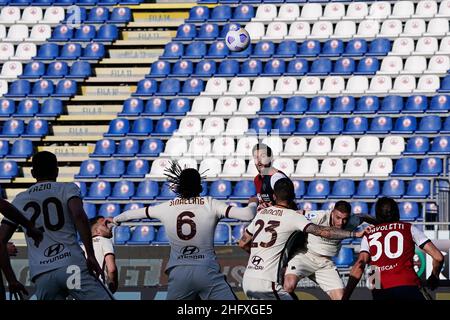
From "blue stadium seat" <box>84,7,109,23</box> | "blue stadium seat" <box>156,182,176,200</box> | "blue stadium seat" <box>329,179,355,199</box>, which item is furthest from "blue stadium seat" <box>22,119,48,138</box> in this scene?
"blue stadium seat" <box>329,179,355,199</box>

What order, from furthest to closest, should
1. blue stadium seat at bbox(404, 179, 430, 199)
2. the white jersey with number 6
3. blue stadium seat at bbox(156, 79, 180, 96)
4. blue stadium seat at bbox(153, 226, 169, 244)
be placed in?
blue stadium seat at bbox(156, 79, 180, 96)
blue stadium seat at bbox(404, 179, 430, 199)
blue stadium seat at bbox(153, 226, 169, 244)
the white jersey with number 6

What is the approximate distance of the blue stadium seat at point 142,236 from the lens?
21344 mm

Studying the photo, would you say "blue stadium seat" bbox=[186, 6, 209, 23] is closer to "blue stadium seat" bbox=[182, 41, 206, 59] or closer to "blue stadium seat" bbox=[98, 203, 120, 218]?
"blue stadium seat" bbox=[182, 41, 206, 59]

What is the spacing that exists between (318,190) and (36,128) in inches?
279

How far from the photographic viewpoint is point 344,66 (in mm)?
24641

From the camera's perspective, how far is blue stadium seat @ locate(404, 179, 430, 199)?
2175 centimetres

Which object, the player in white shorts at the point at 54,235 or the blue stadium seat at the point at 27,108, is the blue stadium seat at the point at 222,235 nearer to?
the blue stadium seat at the point at 27,108

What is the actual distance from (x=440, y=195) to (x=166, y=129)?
7148 mm

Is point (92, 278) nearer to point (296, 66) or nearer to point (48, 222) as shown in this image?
point (48, 222)

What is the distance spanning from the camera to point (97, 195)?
76.0 feet

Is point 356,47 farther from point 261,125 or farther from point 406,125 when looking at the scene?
point 261,125

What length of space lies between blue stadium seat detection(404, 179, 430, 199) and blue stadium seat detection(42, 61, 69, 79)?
9.26 metres

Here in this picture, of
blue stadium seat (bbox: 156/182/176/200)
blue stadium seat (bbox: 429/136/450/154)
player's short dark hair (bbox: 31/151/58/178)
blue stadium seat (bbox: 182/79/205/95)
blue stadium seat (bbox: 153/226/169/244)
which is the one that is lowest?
blue stadium seat (bbox: 153/226/169/244)
